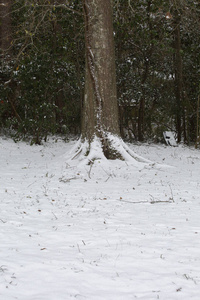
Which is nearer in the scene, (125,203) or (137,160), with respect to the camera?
(125,203)

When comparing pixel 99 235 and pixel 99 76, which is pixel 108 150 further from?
pixel 99 235

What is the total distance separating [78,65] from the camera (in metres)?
14.3

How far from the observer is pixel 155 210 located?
5422mm

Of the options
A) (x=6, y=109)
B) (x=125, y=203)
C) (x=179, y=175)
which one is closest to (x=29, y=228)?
(x=125, y=203)

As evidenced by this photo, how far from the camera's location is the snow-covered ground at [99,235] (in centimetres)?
289

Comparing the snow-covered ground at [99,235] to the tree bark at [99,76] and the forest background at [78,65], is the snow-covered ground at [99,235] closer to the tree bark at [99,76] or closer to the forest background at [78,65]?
the tree bark at [99,76]

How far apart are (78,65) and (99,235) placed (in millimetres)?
10932

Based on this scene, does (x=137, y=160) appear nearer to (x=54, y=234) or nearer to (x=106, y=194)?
(x=106, y=194)

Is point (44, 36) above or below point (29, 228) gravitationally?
above

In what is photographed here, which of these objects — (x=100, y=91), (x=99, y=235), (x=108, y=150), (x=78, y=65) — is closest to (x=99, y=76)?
(x=100, y=91)

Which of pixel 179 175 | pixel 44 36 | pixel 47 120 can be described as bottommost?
pixel 179 175

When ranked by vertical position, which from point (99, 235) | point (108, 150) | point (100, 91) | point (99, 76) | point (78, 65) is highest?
point (78, 65)

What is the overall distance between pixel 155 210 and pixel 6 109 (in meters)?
9.53

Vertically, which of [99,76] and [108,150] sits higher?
[99,76]
